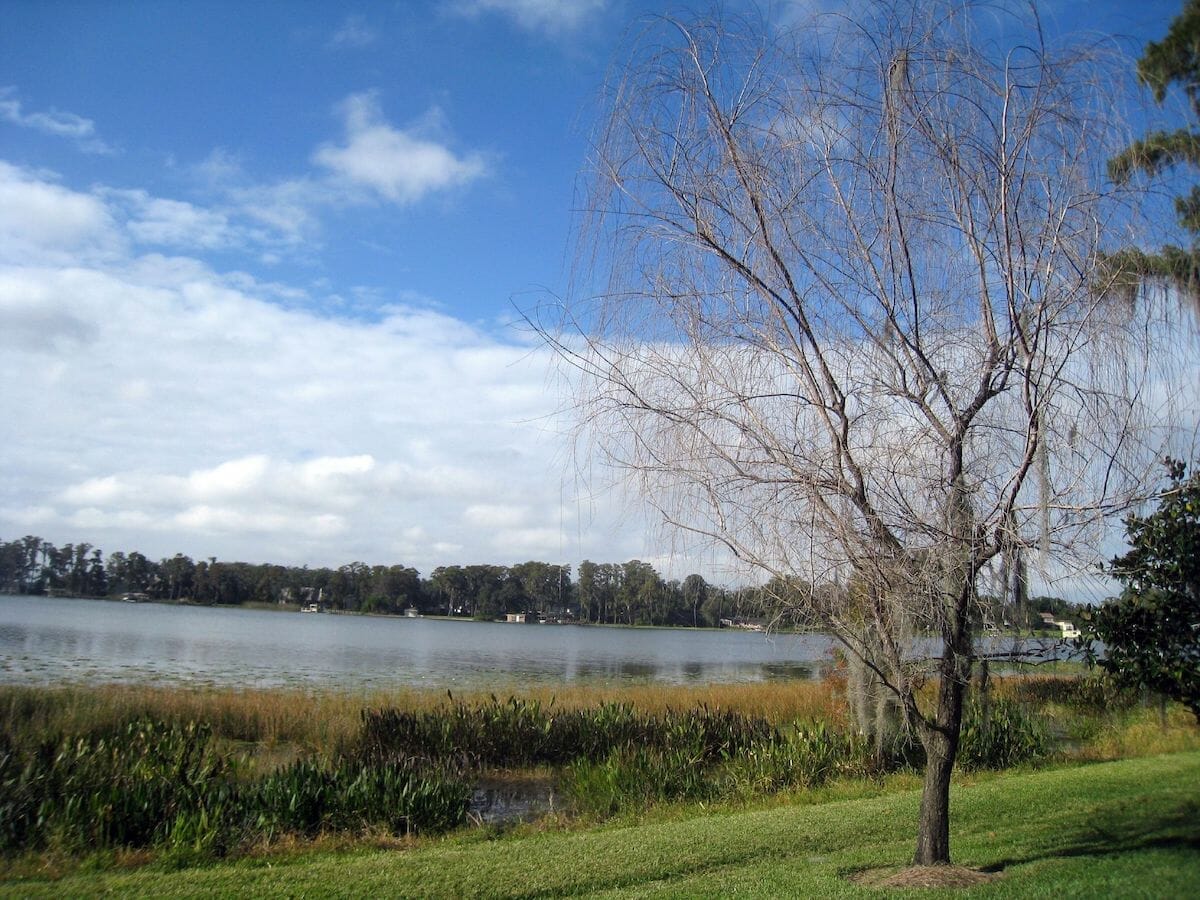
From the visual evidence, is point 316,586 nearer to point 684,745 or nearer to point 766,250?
point 684,745

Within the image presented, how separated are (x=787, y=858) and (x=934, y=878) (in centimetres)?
179

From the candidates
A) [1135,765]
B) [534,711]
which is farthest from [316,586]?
[1135,765]

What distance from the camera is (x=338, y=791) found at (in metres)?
9.59

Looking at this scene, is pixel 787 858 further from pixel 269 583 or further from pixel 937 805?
pixel 269 583

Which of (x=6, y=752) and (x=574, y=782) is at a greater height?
(x=6, y=752)

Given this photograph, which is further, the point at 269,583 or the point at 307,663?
the point at 269,583

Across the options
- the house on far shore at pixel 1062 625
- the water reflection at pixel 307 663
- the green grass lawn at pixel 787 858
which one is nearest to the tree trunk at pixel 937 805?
the green grass lawn at pixel 787 858

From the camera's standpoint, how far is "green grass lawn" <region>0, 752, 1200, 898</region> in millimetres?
5617

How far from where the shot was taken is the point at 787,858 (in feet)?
23.5

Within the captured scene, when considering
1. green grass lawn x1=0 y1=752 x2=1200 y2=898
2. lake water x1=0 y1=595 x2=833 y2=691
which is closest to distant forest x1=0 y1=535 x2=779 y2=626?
lake water x1=0 y1=595 x2=833 y2=691

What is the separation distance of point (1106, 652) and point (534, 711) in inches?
405

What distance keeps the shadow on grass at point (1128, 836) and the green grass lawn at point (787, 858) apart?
0.02 metres

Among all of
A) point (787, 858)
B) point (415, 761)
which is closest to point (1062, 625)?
point (787, 858)

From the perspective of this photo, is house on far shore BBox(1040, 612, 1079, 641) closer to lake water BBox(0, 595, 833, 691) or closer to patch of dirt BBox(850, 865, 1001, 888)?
patch of dirt BBox(850, 865, 1001, 888)
